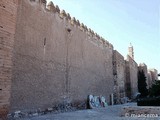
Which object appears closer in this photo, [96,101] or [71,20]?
[71,20]

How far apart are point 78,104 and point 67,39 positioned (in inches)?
158

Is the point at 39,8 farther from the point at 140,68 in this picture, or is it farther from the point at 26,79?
the point at 140,68

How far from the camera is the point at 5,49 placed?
4.62 metres

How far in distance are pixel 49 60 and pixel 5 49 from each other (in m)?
6.82

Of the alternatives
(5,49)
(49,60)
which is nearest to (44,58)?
(49,60)

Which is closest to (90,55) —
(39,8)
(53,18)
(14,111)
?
(53,18)

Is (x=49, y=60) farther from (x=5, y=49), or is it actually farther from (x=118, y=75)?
(x=118, y=75)

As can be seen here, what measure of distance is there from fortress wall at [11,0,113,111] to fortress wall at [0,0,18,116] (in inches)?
170

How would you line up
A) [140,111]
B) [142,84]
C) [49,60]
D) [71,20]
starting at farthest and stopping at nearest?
[142,84], [71,20], [49,60], [140,111]

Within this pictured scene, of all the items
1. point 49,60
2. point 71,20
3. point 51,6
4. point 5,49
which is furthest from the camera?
point 71,20

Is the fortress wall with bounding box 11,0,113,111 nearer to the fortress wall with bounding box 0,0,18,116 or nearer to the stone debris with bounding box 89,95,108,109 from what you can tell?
the stone debris with bounding box 89,95,108,109

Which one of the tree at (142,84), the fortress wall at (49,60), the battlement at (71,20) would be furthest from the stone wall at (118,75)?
the tree at (142,84)

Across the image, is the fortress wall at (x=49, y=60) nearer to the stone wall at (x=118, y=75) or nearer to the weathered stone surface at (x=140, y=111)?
the weathered stone surface at (x=140, y=111)

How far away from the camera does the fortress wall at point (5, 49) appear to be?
14.8 ft
